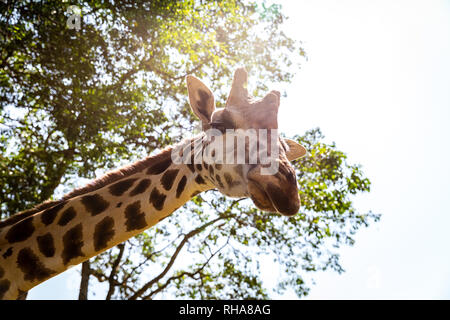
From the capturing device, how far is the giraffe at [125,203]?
250cm

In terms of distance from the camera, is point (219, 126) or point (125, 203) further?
point (125, 203)

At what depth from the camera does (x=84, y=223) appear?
8.78ft

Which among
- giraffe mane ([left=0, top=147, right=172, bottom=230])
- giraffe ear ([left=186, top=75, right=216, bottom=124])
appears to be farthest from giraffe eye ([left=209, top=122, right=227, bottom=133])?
giraffe mane ([left=0, top=147, right=172, bottom=230])

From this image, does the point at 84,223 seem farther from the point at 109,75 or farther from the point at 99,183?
the point at 109,75

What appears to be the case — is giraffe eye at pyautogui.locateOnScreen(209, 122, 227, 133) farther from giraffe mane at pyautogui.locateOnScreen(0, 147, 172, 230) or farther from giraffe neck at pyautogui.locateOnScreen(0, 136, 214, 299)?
giraffe mane at pyautogui.locateOnScreen(0, 147, 172, 230)

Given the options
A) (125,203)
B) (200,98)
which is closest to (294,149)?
(200,98)

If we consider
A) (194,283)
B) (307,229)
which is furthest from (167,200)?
(194,283)

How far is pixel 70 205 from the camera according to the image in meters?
2.81

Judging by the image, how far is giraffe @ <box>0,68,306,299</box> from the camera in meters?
2.50

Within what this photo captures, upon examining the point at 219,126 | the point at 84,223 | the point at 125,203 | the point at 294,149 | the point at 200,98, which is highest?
the point at 200,98

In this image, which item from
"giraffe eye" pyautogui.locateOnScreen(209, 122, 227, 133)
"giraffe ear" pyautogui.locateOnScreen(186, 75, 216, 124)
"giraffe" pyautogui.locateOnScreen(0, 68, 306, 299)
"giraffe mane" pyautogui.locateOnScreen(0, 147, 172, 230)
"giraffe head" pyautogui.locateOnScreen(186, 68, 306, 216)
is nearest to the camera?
"giraffe head" pyautogui.locateOnScreen(186, 68, 306, 216)

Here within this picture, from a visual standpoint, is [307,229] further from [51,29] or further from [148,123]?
[51,29]

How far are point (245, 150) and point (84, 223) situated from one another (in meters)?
1.43

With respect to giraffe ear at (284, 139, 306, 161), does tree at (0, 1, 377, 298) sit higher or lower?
higher
